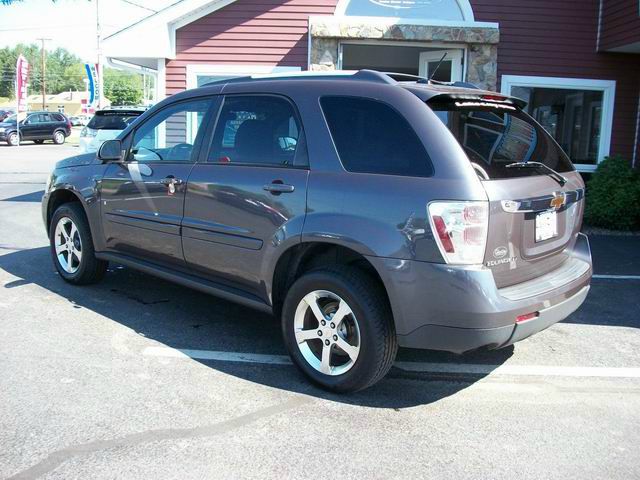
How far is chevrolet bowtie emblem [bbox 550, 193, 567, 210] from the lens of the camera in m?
3.70

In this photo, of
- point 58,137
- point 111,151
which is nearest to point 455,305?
point 111,151

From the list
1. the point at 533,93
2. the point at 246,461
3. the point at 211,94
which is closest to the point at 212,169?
the point at 211,94

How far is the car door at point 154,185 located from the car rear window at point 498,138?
6.34ft

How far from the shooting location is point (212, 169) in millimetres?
4391

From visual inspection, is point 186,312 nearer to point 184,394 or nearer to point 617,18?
point 184,394

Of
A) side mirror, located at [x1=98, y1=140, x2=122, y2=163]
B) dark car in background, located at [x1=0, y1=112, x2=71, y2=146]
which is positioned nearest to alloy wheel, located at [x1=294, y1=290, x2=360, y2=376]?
side mirror, located at [x1=98, y1=140, x2=122, y2=163]

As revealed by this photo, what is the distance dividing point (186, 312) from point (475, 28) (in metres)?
7.33

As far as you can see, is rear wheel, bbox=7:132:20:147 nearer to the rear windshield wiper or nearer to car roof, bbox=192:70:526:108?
car roof, bbox=192:70:526:108

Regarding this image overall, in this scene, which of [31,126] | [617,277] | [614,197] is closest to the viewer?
[617,277]

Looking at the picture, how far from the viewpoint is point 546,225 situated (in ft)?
12.0

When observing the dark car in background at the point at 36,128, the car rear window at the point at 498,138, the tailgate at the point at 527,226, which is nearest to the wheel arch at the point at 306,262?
the tailgate at the point at 527,226

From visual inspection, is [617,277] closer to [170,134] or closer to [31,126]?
[170,134]

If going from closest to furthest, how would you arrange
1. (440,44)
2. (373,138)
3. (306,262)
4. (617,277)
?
(373,138), (306,262), (617,277), (440,44)

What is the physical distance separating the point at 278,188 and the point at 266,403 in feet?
4.26
